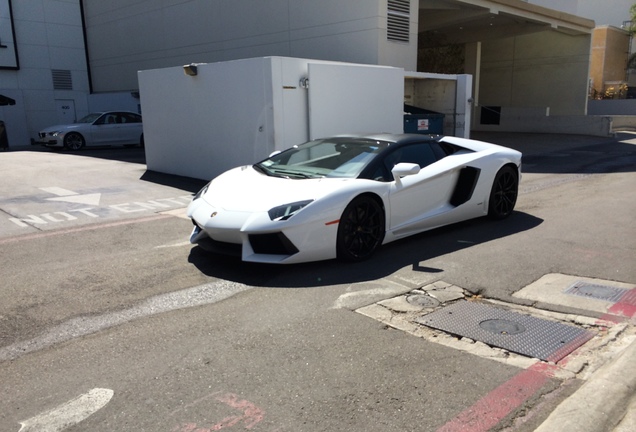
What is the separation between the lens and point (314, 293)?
4.69 m

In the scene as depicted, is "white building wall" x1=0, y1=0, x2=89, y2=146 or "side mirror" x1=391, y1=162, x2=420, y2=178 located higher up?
"white building wall" x1=0, y1=0, x2=89, y2=146

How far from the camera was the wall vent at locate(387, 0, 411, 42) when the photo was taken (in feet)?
51.9

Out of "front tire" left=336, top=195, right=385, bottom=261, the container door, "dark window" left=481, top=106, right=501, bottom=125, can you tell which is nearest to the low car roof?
"front tire" left=336, top=195, right=385, bottom=261

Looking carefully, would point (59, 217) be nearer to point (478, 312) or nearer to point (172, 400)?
point (172, 400)

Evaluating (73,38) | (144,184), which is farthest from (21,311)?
(73,38)

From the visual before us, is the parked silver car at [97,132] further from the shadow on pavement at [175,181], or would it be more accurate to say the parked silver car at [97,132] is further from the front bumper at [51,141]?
the shadow on pavement at [175,181]

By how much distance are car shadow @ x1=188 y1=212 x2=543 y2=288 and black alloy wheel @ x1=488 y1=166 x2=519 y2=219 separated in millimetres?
438

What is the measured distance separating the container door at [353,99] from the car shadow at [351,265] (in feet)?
13.1

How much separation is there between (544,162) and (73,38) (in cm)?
2363

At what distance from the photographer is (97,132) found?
63.4ft

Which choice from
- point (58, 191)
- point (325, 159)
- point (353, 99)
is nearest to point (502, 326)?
point (325, 159)

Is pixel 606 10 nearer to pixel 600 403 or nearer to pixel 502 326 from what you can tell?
pixel 502 326

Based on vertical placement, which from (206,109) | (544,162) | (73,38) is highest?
(73,38)

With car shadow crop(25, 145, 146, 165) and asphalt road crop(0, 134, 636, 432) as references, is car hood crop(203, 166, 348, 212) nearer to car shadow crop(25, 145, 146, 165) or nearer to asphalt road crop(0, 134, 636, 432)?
asphalt road crop(0, 134, 636, 432)
